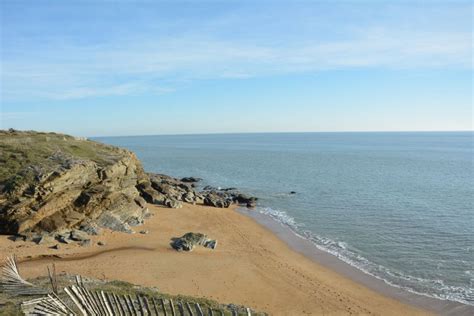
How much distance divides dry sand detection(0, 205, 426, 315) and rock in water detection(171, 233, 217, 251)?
56cm

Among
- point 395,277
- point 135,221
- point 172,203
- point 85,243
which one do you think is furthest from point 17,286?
point 172,203

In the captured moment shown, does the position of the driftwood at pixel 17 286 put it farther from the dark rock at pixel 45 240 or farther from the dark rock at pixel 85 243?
the dark rock at pixel 85 243

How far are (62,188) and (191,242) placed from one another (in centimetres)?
984

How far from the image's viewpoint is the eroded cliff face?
85.8ft

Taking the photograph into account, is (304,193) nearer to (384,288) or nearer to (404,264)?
(404,264)

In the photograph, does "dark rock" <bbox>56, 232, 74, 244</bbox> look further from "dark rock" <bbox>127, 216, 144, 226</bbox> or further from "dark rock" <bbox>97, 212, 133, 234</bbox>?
"dark rock" <bbox>127, 216, 144, 226</bbox>

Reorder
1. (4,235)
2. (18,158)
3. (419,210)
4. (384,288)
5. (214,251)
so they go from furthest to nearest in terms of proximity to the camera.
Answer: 1. (419,210)
2. (18,158)
3. (214,251)
4. (4,235)
5. (384,288)

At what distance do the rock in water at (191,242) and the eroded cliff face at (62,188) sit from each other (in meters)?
4.83

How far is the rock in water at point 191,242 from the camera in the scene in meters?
27.5

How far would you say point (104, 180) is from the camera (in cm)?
3173

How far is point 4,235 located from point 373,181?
173ft

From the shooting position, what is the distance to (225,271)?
24.4 metres

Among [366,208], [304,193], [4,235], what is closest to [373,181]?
[304,193]

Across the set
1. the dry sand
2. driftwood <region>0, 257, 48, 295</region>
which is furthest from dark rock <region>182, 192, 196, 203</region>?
driftwood <region>0, 257, 48, 295</region>
